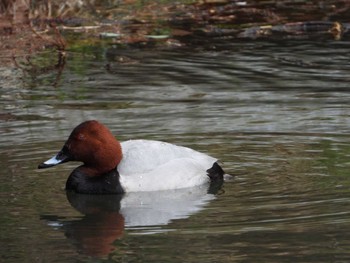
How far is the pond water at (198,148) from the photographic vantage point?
27.4ft

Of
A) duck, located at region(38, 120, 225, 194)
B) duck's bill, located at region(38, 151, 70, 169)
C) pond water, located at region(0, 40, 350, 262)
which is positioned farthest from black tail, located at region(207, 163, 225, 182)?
duck's bill, located at region(38, 151, 70, 169)

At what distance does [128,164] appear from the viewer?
10.3 metres

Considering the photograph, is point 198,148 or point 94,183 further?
A: point 198,148

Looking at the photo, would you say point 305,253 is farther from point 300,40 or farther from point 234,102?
point 300,40

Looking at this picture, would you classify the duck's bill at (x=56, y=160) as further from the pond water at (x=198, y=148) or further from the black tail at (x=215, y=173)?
the black tail at (x=215, y=173)

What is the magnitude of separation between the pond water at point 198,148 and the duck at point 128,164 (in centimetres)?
12

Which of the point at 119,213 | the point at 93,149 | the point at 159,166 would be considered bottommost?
the point at 119,213

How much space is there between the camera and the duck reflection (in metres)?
8.71

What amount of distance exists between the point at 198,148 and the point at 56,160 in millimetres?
1505

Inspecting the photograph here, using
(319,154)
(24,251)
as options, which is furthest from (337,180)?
(24,251)

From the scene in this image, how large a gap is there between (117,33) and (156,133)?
5.39 m

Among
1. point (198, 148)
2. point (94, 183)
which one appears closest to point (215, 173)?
point (198, 148)

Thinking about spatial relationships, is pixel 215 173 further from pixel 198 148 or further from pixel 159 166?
pixel 198 148

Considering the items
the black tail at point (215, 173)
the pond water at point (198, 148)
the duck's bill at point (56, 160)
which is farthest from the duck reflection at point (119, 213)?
the duck's bill at point (56, 160)
